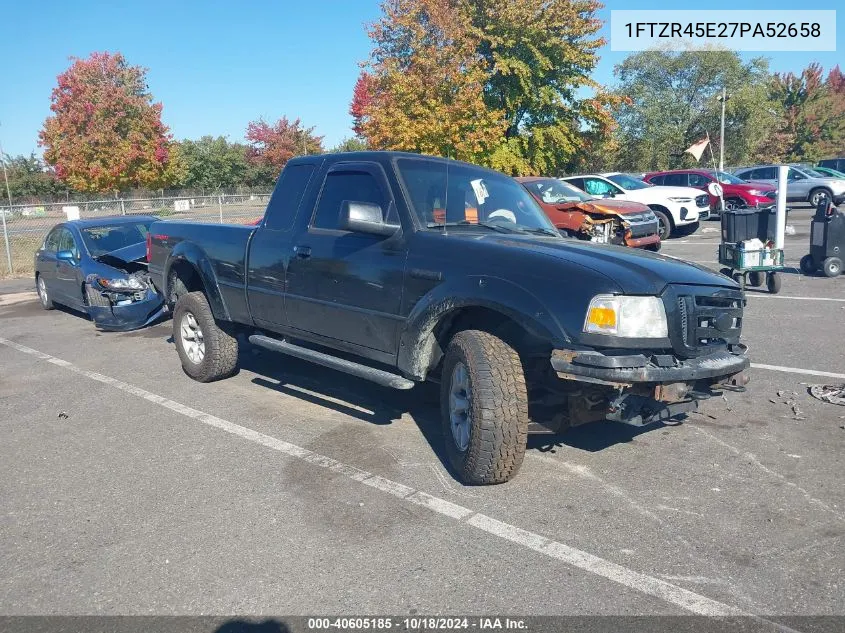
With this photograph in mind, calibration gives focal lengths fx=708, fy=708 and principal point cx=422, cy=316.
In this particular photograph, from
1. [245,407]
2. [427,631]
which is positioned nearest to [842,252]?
[245,407]

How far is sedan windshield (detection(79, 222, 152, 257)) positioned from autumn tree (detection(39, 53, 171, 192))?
30.8 m

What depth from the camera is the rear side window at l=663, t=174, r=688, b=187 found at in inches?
849

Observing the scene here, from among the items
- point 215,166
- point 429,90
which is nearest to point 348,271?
point 429,90

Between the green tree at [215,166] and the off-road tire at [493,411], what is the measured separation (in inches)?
2385

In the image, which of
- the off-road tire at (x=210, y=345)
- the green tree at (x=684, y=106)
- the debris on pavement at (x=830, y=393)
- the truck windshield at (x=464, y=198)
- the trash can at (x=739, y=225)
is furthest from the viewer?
the green tree at (x=684, y=106)

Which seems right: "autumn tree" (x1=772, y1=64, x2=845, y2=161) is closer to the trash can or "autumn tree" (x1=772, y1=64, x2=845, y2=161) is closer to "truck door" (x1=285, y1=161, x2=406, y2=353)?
the trash can

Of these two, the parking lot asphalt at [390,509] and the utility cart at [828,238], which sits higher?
the utility cart at [828,238]

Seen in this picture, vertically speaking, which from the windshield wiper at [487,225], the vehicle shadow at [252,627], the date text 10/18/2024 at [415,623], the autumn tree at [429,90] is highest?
the autumn tree at [429,90]

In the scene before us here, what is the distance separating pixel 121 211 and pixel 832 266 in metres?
20.4

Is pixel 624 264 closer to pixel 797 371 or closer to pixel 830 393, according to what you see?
pixel 830 393

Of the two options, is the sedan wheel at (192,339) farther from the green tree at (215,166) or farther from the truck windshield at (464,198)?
the green tree at (215,166)

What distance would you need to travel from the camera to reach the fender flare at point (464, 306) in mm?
3891

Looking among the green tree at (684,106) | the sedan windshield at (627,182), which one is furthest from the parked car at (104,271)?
the green tree at (684,106)

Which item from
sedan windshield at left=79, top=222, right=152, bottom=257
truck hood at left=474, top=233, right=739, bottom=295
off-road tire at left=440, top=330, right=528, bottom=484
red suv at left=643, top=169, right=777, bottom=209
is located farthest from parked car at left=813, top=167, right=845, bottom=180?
off-road tire at left=440, top=330, right=528, bottom=484
